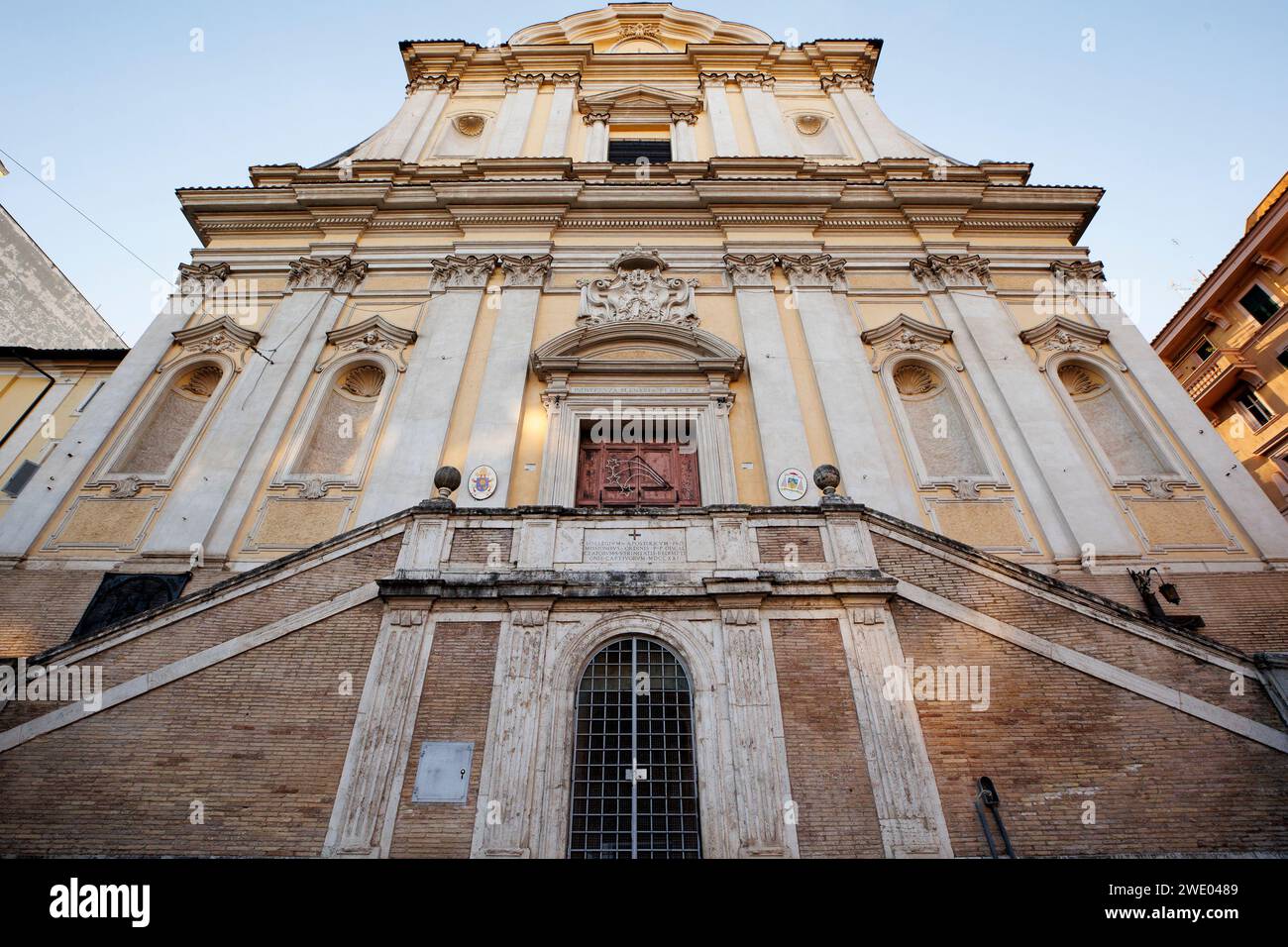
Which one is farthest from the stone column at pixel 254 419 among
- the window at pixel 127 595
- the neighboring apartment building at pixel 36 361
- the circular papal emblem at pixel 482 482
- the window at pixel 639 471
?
the window at pixel 639 471

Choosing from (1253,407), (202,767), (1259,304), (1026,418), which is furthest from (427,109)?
(1253,407)

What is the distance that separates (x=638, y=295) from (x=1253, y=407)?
879 inches

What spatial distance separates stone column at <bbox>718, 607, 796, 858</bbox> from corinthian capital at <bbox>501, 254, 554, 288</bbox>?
449 inches

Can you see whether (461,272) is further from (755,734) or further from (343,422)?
(755,734)

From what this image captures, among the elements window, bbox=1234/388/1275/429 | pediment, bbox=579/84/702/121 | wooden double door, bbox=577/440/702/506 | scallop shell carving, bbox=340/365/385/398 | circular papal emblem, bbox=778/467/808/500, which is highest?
pediment, bbox=579/84/702/121

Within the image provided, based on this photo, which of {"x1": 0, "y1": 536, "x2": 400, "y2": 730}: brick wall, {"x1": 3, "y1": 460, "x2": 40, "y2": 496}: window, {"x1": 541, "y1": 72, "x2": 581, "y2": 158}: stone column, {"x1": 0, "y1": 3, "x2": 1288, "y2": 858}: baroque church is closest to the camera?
{"x1": 0, "y1": 3, "x2": 1288, "y2": 858}: baroque church

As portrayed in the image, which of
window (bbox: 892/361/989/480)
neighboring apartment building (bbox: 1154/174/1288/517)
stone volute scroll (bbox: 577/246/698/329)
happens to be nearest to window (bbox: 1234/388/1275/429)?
neighboring apartment building (bbox: 1154/174/1288/517)

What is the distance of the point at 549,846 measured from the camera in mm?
7109

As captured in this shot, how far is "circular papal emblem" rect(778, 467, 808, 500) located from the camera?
42.7 ft

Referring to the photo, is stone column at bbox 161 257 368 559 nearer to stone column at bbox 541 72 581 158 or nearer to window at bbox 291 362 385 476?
window at bbox 291 362 385 476

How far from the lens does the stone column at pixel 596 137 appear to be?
21484mm

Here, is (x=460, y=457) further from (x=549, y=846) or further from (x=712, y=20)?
(x=712, y=20)

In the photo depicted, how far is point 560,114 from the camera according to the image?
73.5 ft
